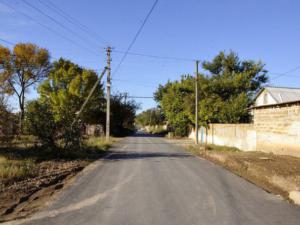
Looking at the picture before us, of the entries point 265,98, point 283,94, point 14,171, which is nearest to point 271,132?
point 14,171

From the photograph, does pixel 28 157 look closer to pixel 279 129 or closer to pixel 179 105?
pixel 279 129

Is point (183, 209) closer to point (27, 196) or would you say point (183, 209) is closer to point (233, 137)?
point (27, 196)

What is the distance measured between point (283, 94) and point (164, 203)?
34.3 m

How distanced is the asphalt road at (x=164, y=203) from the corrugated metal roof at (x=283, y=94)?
27986 millimetres

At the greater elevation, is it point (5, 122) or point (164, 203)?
point (5, 122)

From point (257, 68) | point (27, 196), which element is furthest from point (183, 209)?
point (257, 68)

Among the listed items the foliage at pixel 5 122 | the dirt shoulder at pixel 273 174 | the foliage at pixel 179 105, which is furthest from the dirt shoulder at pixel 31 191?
the foliage at pixel 179 105

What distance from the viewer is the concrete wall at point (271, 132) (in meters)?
17.4

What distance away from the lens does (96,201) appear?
316 inches

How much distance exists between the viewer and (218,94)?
45500 mm

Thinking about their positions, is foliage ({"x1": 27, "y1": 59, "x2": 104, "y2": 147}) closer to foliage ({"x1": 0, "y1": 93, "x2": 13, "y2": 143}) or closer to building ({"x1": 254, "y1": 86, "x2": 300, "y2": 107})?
foliage ({"x1": 0, "y1": 93, "x2": 13, "y2": 143})

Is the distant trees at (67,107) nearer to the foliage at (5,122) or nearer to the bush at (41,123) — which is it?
the bush at (41,123)

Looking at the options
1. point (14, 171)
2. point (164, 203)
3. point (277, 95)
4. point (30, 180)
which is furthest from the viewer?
point (277, 95)

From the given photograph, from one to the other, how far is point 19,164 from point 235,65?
4814 cm
